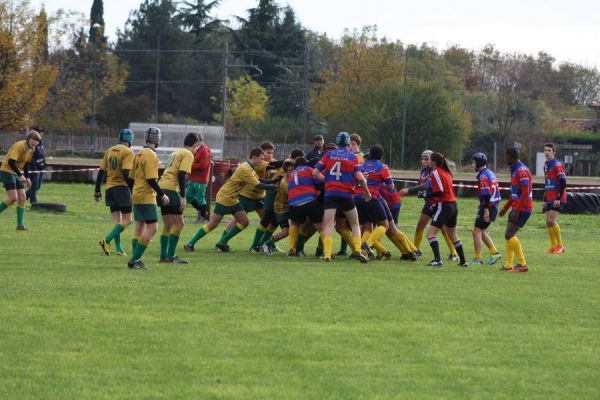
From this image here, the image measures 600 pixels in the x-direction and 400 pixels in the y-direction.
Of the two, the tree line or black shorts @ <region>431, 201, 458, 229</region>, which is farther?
the tree line

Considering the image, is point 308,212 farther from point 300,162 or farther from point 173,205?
point 173,205

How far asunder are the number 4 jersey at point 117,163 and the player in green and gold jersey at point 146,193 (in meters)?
1.40

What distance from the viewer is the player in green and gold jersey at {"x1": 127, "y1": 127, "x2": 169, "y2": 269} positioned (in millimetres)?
15312

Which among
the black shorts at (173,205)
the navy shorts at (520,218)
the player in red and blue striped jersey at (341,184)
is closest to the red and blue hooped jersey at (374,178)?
the player in red and blue striped jersey at (341,184)

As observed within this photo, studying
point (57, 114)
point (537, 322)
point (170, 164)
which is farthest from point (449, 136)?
point (537, 322)

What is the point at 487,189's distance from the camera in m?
17.7

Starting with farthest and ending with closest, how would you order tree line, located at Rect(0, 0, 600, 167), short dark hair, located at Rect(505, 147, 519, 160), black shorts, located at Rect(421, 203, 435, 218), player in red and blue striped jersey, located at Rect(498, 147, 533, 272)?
tree line, located at Rect(0, 0, 600, 167) < black shorts, located at Rect(421, 203, 435, 218) < short dark hair, located at Rect(505, 147, 519, 160) < player in red and blue striped jersey, located at Rect(498, 147, 533, 272)

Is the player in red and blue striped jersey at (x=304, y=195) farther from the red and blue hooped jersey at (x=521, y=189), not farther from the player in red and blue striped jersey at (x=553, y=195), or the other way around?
the player in red and blue striped jersey at (x=553, y=195)

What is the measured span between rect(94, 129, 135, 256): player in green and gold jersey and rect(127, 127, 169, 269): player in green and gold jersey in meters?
1.59

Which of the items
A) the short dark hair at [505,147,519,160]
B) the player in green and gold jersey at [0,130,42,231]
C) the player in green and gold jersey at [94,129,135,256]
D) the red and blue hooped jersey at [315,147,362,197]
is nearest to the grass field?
the player in green and gold jersey at [94,129,135,256]

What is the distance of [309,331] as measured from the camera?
33.5ft

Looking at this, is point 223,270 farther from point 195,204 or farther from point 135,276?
point 195,204

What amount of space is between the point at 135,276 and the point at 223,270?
161cm

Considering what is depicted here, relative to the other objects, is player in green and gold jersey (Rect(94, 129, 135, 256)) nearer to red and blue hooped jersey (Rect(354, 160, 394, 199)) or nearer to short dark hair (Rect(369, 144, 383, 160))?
red and blue hooped jersey (Rect(354, 160, 394, 199))
